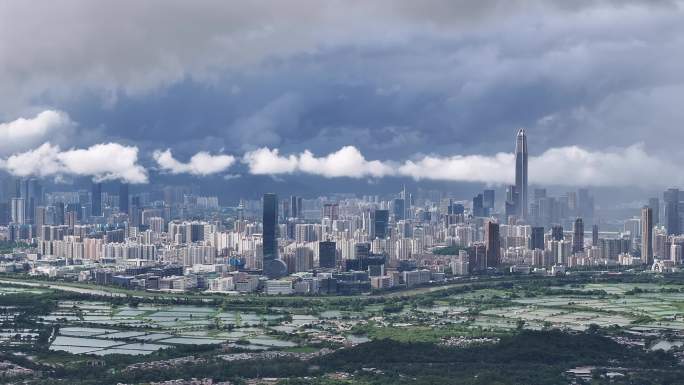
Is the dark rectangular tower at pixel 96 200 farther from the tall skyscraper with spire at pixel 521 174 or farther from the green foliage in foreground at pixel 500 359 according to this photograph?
the green foliage in foreground at pixel 500 359

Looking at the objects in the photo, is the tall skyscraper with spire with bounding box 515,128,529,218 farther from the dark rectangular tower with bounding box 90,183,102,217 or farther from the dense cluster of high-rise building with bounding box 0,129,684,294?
the dark rectangular tower with bounding box 90,183,102,217

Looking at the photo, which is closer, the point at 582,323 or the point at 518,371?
the point at 518,371

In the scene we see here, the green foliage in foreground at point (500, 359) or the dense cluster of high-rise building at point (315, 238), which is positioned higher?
the dense cluster of high-rise building at point (315, 238)

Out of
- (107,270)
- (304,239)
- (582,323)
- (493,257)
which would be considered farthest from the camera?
(304,239)

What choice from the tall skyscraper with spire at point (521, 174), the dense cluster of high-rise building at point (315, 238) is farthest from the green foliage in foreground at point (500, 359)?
the tall skyscraper with spire at point (521, 174)

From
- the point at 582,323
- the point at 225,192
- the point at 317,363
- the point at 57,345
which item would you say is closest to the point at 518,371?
the point at 317,363

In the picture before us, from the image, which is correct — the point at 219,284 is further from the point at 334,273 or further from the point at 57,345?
the point at 57,345
